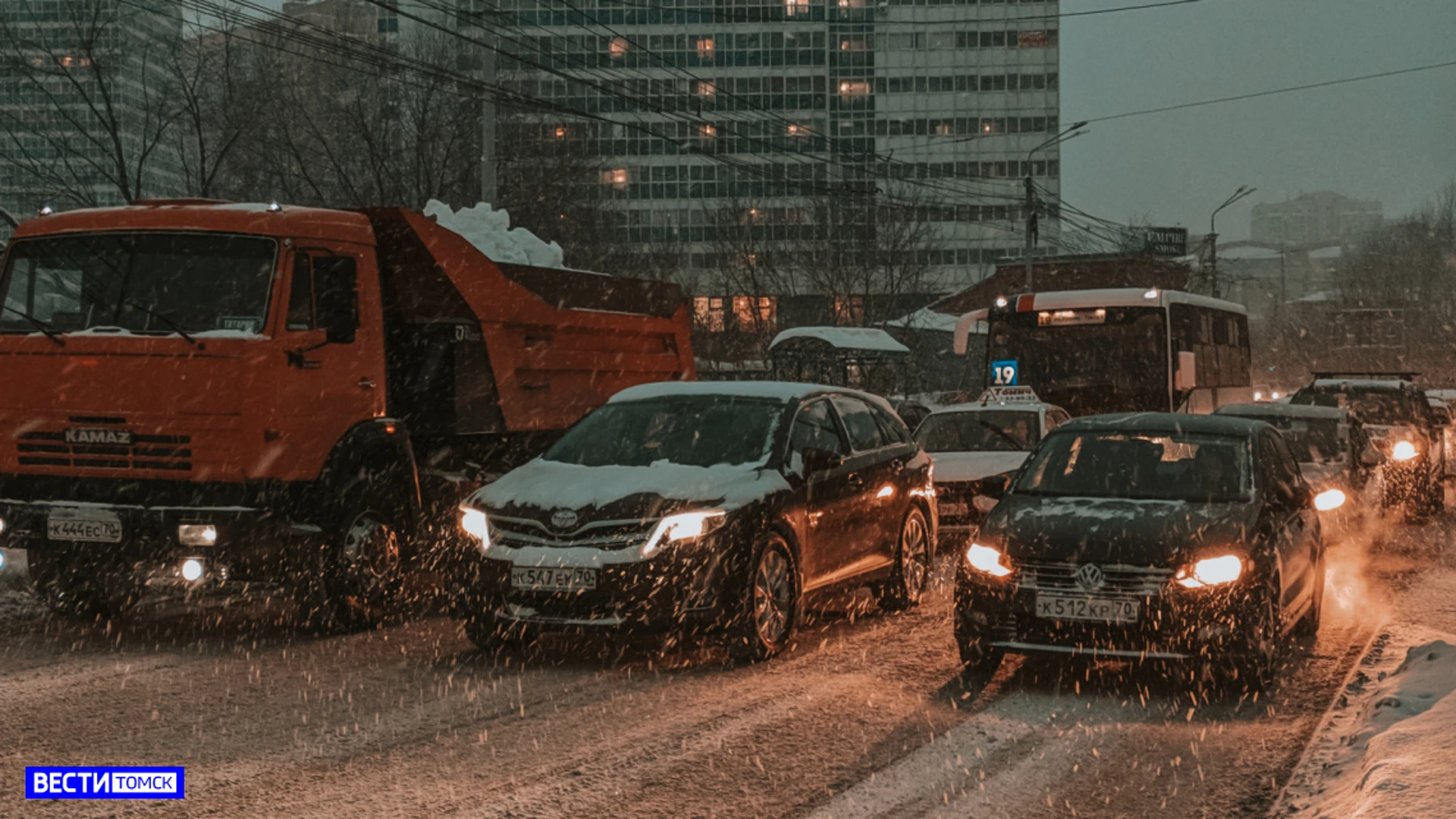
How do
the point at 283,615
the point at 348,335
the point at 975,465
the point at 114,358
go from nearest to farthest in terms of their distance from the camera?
the point at 114,358 < the point at 348,335 < the point at 283,615 < the point at 975,465

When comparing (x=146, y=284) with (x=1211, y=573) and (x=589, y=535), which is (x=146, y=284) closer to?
(x=589, y=535)

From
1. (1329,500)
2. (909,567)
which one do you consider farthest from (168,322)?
(1329,500)

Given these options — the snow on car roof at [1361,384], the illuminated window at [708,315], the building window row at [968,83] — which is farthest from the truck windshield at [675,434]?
the building window row at [968,83]

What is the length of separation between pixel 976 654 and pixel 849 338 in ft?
99.6

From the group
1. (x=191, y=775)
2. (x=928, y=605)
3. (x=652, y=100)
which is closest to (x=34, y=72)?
(x=928, y=605)

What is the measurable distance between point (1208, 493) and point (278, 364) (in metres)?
5.75

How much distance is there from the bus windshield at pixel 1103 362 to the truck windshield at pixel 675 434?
1249 cm

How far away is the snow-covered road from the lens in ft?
19.1

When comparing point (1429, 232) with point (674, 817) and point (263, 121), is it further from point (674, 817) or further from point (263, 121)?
point (674, 817)

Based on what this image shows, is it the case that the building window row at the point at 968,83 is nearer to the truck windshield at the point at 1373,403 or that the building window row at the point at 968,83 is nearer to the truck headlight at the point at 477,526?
the truck windshield at the point at 1373,403

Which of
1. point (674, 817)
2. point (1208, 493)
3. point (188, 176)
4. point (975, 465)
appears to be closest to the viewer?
point (674, 817)

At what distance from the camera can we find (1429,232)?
317 ft

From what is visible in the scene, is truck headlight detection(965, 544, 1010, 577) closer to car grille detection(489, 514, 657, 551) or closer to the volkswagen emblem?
the volkswagen emblem

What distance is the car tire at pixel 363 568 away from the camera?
10.1 m
